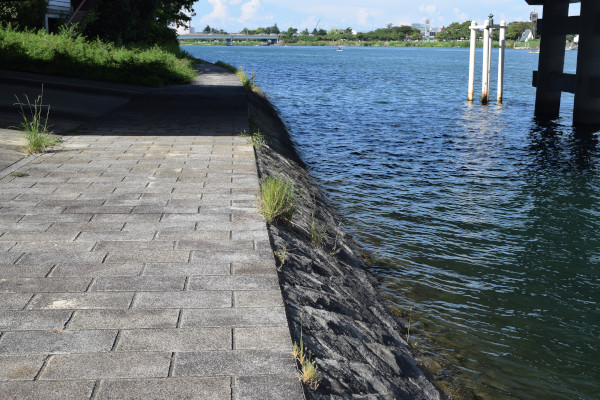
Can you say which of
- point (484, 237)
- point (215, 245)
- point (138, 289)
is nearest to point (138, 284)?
point (138, 289)

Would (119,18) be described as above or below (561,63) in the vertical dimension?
above

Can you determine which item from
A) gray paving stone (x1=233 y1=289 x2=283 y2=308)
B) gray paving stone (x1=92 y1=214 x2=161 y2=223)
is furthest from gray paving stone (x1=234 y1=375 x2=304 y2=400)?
gray paving stone (x1=92 y1=214 x2=161 y2=223)

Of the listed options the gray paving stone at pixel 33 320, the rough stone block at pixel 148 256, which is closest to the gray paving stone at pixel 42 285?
the gray paving stone at pixel 33 320

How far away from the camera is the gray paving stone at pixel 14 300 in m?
4.58

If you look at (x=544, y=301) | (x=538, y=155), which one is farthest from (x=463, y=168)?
(x=544, y=301)

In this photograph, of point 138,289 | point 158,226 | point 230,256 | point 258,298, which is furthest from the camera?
point 158,226

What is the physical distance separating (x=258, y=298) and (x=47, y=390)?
1732 millimetres

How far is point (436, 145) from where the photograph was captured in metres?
20.4

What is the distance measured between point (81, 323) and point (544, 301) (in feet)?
19.0

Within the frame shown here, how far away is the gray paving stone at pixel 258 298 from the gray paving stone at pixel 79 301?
80cm

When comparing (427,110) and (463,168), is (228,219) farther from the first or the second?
(427,110)

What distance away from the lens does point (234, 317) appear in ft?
14.6

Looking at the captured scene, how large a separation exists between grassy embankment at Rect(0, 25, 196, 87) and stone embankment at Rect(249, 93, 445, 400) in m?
18.2

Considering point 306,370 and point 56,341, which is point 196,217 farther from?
point 306,370
